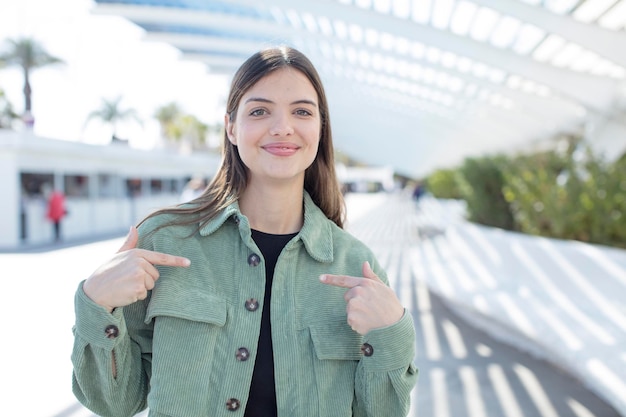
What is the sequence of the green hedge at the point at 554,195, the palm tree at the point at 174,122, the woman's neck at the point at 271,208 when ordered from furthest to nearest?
the palm tree at the point at 174,122 → the green hedge at the point at 554,195 → the woman's neck at the point at 271,208

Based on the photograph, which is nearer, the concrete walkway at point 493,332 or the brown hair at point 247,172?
the brown hair at point 247,172

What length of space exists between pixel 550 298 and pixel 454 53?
8308mm

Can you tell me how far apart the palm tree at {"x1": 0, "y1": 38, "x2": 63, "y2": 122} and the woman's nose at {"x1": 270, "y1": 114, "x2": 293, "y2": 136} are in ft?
116

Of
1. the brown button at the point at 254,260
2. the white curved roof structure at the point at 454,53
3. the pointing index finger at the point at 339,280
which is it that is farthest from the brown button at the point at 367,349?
the white curved roof structure at the point at 454,53

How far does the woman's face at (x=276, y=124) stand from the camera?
1.71 metres

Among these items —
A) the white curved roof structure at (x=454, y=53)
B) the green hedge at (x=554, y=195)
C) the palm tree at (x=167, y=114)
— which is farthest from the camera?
the palm tree at (x=167, y=114)

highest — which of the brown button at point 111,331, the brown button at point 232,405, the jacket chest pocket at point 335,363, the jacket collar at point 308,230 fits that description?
the jacket collar at point 308,230

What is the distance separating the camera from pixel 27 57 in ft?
107

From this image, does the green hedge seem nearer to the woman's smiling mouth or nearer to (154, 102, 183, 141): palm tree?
the woman's smiling mouth

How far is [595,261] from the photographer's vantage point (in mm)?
6016

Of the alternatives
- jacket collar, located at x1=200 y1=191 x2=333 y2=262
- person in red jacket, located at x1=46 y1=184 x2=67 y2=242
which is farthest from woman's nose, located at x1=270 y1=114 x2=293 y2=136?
person in red jacket, located at x1=46 y1=184 x2=67 y2=242

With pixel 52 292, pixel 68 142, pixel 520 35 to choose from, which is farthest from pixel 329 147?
pixel 68 142

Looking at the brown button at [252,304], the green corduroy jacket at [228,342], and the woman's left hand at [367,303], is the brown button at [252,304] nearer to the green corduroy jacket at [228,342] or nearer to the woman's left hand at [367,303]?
the green corduroy jacket at [228,342]

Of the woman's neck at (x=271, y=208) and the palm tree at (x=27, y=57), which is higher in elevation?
the palm tree at (x=27, y=57)
